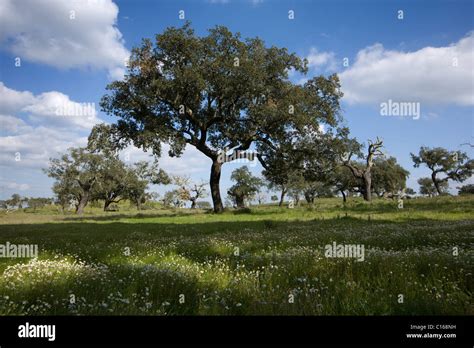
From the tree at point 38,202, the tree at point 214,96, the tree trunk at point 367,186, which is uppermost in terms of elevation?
the tree at point 214,96

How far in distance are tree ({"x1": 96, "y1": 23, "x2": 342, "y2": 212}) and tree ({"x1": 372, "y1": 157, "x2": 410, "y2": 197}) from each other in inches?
2597

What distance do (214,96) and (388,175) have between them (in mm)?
78114

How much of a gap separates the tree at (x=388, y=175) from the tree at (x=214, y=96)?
65958 millimetres

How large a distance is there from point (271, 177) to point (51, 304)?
40168 millimetres

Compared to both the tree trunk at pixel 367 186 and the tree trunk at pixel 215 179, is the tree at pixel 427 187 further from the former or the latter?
the tree trunk at pixel 215 179

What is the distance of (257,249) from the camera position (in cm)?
1175

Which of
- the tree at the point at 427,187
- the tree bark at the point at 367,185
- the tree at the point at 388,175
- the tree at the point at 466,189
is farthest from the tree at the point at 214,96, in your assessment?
the tree at the point at 427,187

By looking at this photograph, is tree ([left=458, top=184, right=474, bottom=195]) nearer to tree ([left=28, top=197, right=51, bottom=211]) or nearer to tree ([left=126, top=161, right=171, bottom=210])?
tree ([left=126, top=161, right=171, bottom=210])

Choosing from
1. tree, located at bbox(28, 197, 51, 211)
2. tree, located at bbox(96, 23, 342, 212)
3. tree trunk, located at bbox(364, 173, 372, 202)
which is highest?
tree, located at bbox(96, 23, 342, 212)

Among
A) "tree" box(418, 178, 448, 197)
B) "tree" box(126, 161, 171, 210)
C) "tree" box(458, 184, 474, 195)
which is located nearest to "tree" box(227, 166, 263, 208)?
"tree" box(126, 161, 171, 210)

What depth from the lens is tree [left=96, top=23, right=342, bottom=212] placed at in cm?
3769

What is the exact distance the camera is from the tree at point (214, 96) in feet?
124
